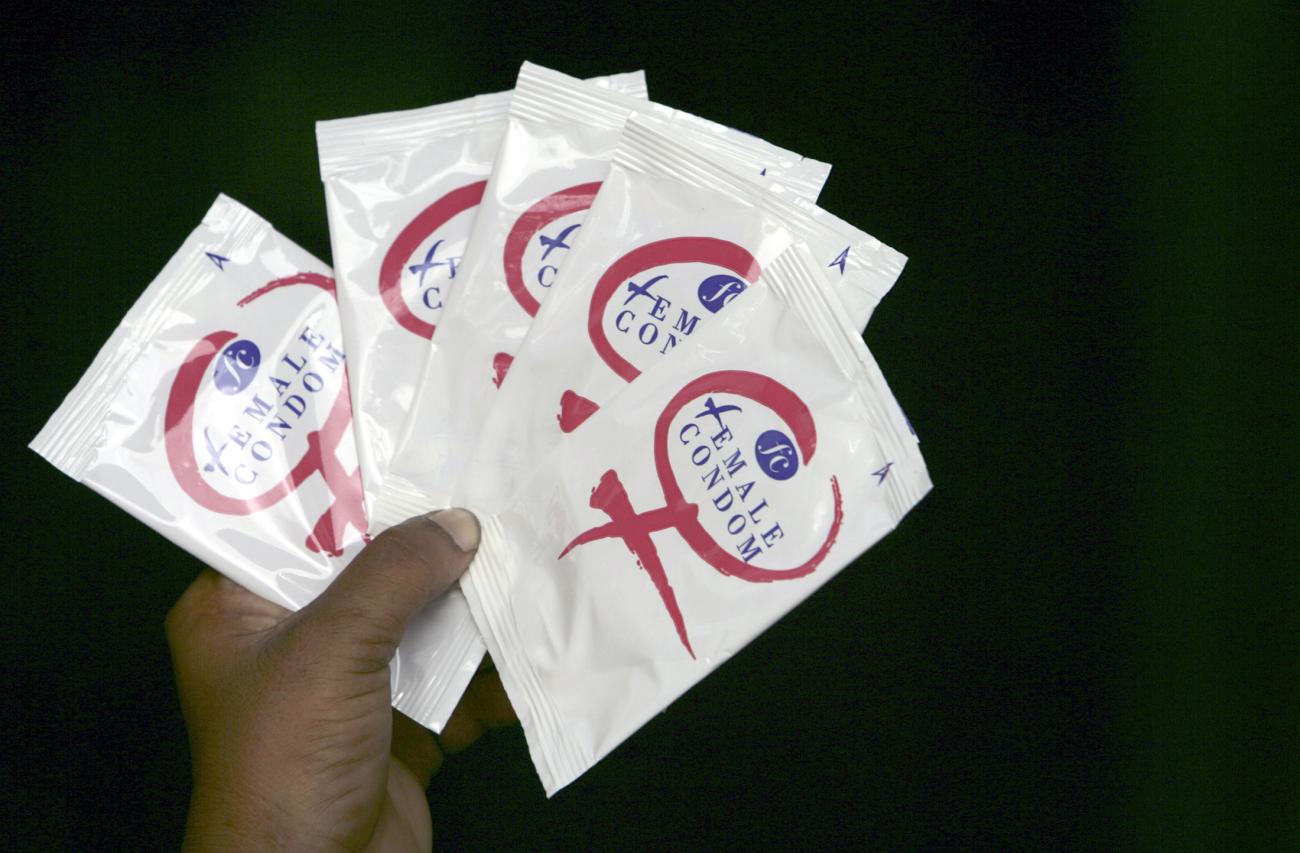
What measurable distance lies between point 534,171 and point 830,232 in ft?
0.87

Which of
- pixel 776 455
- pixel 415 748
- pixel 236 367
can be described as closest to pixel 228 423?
pixel 236 367

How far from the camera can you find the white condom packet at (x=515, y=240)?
813 millimetres

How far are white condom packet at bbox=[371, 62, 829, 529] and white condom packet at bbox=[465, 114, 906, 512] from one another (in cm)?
3

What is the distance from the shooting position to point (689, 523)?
73 cm

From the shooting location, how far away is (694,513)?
28.9 inches

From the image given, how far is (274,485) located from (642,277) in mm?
361

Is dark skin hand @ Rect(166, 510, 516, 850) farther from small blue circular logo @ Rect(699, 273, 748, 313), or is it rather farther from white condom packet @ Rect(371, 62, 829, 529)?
small blue circular logo @ Rect(699, 273, 748, 313)

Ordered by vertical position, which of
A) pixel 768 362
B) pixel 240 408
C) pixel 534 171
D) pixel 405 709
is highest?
pixel 534 171

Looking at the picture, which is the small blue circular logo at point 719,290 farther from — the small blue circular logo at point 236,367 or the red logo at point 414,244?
the small blue circular logo at point 236,367

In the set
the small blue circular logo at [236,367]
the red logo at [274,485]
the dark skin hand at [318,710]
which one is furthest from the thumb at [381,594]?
the small blue circular logo at [236,367]

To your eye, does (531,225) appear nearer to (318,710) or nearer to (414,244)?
(414,244)

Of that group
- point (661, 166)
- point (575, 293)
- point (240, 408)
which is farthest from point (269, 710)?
point (661, 166)

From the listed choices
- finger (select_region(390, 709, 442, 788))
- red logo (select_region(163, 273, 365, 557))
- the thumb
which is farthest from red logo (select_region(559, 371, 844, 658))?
finger (select_region(390, 709, 442, 788))

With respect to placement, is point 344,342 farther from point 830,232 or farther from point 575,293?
point 830,232
